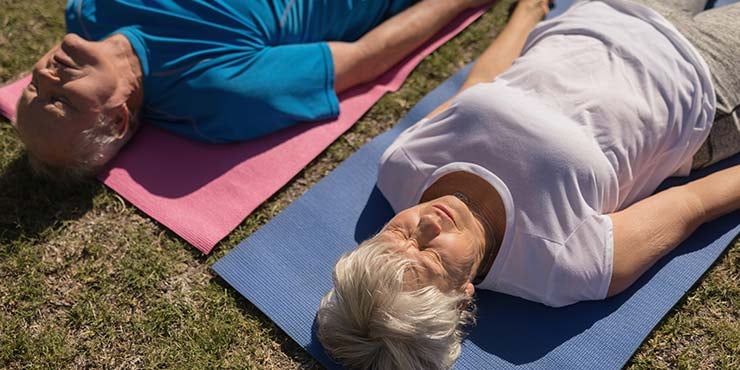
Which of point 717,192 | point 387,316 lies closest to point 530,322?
point 387,316

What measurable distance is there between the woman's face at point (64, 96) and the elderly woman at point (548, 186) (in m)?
1.43

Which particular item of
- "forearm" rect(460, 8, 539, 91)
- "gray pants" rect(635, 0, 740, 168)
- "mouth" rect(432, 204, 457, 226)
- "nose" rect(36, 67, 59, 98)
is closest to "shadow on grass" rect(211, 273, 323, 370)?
"mouth" rect(432, 204, 457, 226)

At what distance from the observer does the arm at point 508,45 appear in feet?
12.0

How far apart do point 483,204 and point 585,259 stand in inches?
18.2

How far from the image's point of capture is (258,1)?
3.62 m

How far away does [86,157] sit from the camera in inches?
136

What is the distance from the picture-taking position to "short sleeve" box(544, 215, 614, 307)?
9.06 ft

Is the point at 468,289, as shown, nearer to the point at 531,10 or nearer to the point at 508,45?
the point at 508,45

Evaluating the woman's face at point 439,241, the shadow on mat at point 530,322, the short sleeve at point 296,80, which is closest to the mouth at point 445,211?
the woman's face at point 439,241

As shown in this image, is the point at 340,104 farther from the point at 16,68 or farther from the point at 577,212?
the point at 16,68

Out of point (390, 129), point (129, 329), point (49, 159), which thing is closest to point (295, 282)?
point (129, 329)

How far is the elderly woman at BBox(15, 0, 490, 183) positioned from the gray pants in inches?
64.4

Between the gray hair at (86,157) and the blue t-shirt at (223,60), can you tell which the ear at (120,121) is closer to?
the gray hair at (86,157)

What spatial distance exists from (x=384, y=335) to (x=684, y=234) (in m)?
1.49
